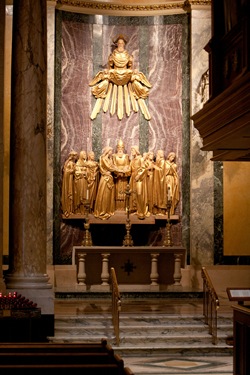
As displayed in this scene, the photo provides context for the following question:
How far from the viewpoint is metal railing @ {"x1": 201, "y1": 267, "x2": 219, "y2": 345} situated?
12.4 m

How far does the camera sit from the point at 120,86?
1938 centimetres

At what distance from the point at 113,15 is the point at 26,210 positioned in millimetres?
8458

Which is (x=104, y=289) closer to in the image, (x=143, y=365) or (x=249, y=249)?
(x=249, y=249)

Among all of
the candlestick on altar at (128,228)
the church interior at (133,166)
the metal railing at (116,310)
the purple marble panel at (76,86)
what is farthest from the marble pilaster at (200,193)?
the metal railing at (116,310)

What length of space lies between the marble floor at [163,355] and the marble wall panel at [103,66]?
3349mm

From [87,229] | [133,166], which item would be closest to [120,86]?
[133,166]

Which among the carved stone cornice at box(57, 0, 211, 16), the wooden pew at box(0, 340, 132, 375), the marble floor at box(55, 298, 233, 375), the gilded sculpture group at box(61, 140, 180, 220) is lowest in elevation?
the marble floor at box(55, 298, 233, 375)

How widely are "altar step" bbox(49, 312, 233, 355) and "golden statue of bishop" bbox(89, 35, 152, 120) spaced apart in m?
6.90

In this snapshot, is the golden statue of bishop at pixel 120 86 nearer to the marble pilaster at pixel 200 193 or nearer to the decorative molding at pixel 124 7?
the decorative molding at pixel 124 7

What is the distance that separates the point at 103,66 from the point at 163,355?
354 inches

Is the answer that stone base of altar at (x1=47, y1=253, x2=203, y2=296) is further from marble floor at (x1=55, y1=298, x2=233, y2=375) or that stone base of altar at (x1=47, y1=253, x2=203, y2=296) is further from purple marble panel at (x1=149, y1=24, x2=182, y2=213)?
purple marble panel at (x1=149, y1=24, x2=182, y2=213)

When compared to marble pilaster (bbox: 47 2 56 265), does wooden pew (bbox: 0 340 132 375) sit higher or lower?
lower

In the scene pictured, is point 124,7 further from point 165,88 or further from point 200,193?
point 200,193

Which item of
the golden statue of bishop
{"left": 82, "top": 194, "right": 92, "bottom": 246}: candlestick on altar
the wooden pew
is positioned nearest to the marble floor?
{"left": 82, "top": 194, "right": 92, "bottom": 246}: candlestick on altar
